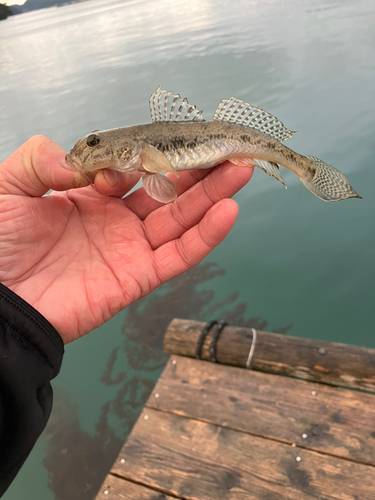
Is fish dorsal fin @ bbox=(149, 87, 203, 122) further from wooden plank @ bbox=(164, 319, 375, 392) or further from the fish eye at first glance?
wooden plank @ bbox=(164, 319, 375, 392)

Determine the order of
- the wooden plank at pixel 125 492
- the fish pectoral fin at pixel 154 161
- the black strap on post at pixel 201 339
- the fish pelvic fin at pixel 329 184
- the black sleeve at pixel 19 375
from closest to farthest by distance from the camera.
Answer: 1. the black sleeve at pixel 19 375
2. the fish pectoral fin at pixel 154 161
3. the fish pelvic fin at pixel 329 184
4. the wooden plank at pixel 125 492
5. the black strap on post at pixel 201 339

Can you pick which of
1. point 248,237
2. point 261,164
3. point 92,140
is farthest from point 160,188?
point 248,237

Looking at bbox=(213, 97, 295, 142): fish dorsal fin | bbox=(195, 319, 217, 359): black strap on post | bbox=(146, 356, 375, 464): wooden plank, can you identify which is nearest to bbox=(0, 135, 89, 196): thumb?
bbox=(213, 97, 295, 142): fish dorsal fin

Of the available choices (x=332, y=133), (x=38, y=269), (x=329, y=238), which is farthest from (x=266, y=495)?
(x=332, y=133)

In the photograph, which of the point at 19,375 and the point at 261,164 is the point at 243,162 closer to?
the point at 261,164

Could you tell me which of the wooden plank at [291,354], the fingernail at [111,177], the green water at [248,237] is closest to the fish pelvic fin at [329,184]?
the fingernail at [111,177]

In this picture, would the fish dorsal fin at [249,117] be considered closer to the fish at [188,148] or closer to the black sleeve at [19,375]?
the fish at [188,148]
